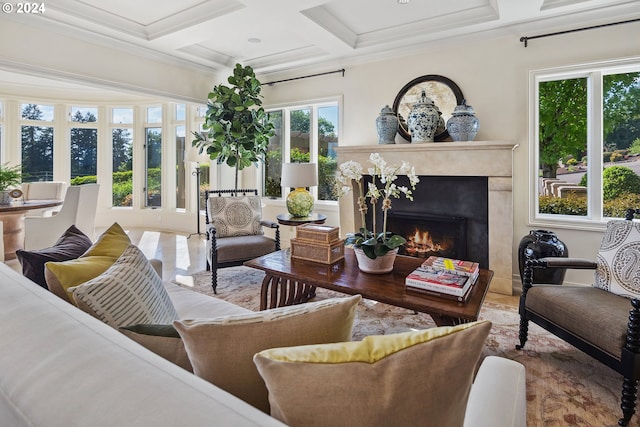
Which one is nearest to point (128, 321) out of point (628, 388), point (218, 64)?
point (628, 388)

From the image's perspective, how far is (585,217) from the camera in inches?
132

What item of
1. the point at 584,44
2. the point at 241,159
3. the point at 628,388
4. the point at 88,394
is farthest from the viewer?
the point at 241,159

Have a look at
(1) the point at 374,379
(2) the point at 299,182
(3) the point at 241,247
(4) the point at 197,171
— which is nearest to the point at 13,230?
(4) the point at 197,171

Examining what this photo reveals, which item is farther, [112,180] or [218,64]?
[112,180]

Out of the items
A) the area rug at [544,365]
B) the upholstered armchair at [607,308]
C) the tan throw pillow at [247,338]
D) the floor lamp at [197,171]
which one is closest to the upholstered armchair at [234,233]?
the area rug at [544,365]

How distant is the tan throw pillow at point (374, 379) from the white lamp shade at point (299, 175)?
346cm

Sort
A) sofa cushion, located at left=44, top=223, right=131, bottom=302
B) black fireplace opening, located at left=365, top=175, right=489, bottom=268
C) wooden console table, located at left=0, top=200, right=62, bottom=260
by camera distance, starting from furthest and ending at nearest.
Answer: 1. wooden console table, located at left=0, top=200, right=62, bottom=260
2. black fireplace opening, located at left=365, top=175, right=489, bottom=268
3. sofa cushion, located at left=44, top=223, right=131, bottom=302

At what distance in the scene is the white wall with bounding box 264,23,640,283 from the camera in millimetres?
3229

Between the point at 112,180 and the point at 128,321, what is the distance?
7087mm

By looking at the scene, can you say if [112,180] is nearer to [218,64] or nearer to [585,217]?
[218,64]

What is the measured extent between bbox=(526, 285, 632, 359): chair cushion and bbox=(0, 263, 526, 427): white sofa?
1.16m

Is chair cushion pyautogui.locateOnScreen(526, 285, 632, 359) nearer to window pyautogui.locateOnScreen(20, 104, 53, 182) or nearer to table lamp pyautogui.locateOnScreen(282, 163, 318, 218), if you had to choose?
table lamp pyautogui.locateOnScreen(282, 163, 318, 218)

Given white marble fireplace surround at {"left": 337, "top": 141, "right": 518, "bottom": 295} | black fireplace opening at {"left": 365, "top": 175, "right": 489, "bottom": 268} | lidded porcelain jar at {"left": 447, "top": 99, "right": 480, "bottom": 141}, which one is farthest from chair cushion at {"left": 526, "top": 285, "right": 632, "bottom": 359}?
lidded porcelain jar at {"left": 447, "top": 99, "right": 480, "bottom": 141}

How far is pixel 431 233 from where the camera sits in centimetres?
399
